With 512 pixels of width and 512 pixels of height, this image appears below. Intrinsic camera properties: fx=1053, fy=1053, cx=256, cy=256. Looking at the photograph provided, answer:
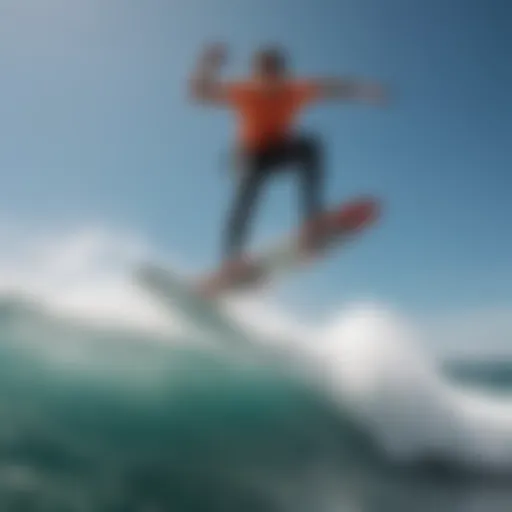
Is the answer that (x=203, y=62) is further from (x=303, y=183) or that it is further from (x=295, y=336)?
(x=295, y=336)

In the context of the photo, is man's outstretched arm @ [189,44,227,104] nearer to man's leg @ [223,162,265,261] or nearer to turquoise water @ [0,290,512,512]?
man's leg @ [223,162,265,261]

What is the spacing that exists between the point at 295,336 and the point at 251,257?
0.43 metres

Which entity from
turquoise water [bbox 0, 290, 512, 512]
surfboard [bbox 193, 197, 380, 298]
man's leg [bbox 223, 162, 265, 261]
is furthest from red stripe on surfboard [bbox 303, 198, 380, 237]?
turquoise water [bbox 0, 290, 512, 512]

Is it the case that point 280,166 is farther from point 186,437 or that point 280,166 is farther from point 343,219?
point 186,437

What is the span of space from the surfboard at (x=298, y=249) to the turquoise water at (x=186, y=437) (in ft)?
1.08

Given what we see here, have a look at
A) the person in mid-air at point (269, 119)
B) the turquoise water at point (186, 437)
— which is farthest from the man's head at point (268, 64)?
the turquoise water at point (186, 437)

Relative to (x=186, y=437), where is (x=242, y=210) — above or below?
above

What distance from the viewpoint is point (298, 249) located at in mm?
4684

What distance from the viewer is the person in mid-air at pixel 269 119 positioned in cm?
452

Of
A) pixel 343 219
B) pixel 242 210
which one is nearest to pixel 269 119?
pixel 242 210

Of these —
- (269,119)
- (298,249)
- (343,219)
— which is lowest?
(298,249)

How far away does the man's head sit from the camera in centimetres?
450

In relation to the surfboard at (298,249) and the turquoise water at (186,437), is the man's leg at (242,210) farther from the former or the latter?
the turquoise water at (186,437)

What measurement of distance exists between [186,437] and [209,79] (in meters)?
1.56
